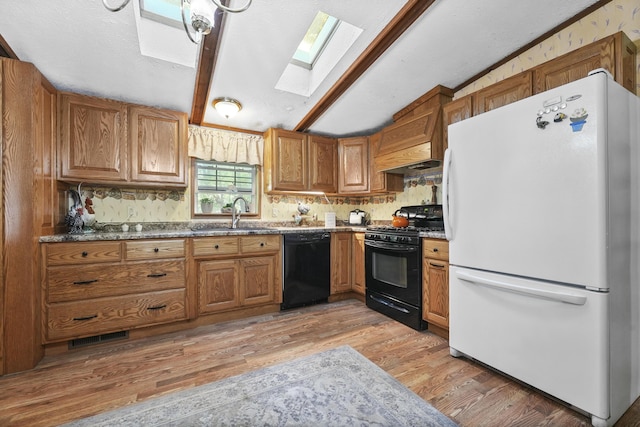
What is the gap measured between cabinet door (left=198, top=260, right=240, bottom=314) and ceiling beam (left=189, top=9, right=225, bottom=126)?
65.6 inches

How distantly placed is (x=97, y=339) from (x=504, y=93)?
4022 millimetres

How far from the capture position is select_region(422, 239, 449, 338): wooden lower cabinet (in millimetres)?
2365

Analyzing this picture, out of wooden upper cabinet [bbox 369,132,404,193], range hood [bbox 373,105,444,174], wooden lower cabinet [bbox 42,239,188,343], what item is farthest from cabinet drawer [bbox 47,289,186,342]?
range hood [bbox 373,105,444,174]

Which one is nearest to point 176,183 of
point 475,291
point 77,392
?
point 77,392

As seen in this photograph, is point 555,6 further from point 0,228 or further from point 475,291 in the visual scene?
point 0,228

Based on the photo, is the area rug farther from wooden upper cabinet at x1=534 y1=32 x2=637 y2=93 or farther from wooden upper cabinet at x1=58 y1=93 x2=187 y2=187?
wooden upper cabinet at x1=534 y1=32 x2=637 y2=93

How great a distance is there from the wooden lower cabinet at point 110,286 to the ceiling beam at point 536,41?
3.25 meters

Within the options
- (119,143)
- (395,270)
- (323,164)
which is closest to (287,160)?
(323,164)

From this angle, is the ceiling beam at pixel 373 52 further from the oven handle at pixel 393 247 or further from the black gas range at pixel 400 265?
the oven handle at pixel 393 247

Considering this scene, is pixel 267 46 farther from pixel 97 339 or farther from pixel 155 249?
pixel 97 339

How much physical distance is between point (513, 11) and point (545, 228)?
5.38 feet

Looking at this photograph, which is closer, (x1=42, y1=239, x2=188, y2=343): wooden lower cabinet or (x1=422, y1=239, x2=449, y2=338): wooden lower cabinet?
(x1=42, y1=239, x2=188, y2=343): wooden lower cabinet

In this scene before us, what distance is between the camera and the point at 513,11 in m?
2.02

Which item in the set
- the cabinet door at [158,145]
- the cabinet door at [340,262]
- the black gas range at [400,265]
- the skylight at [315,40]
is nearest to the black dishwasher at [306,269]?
the cabinet door at [340,262]
